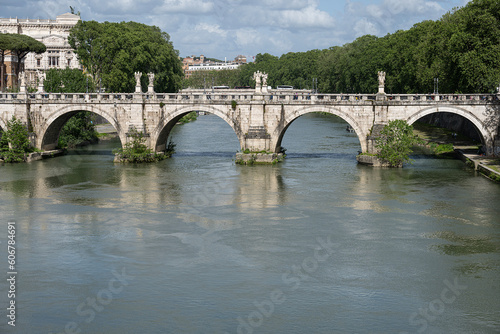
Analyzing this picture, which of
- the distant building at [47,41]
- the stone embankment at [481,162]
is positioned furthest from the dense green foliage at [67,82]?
the distant building at [47,41]

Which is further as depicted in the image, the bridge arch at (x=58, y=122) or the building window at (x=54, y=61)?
the building window at (x=54, y=61)

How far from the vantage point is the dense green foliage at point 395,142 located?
5344cm

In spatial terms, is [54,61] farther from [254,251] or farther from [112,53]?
[254,251]

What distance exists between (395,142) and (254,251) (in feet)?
86.2

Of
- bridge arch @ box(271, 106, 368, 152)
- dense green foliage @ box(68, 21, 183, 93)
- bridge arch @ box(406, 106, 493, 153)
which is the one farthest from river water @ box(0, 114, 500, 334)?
dense green foliage @ box(68, 21, 183, 93)

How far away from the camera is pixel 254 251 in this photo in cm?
3109

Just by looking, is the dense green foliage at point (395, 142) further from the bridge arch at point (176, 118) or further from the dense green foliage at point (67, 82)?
the dense green foliage at point (67, 82)

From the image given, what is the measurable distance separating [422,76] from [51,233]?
53121 mm

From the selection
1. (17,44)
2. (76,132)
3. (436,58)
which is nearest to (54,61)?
(17,44)

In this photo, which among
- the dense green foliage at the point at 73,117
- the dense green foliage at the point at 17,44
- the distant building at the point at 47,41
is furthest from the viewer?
the distant building at the point at 47,41

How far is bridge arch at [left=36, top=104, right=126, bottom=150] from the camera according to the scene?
5991 cm

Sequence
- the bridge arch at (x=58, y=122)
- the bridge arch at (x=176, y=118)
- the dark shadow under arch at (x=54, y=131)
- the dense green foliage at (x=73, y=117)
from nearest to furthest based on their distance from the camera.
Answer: the bridge arch at (x=176, y=118), the bridge arch at (x=58, y=122), the dark shadow under arch at (x=54, y=131), the dense green foliage at (x=73, y=117)

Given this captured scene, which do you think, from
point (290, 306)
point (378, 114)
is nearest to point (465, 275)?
point (290, 306)

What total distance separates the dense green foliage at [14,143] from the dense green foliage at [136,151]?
27.5 ft
